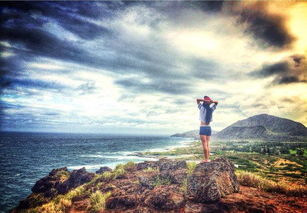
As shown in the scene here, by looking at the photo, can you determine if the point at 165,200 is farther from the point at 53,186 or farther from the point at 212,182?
the point at 53,186

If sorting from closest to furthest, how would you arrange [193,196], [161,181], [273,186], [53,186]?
[193,196] → [273,186] → [161,181] → [53,186]

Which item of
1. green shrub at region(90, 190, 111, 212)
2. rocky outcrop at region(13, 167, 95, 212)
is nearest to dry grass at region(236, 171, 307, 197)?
green shrub at region(90, 190, 111, 212)

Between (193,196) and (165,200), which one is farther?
(193,196)

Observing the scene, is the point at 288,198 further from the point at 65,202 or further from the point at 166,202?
the point at 65,202

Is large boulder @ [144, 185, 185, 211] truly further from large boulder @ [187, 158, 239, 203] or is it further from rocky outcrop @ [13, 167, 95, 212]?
rocky outcrop @ [13, 167, 95, 212]

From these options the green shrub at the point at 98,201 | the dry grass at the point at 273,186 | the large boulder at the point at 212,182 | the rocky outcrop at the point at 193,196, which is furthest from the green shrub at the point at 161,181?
the dry grass at the point at 273,186

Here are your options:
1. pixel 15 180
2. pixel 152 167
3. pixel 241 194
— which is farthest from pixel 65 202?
pixel 15 180

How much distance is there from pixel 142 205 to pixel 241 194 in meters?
4.75

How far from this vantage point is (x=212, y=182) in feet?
29.8

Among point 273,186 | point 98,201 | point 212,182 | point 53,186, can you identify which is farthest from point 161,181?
point 53,186

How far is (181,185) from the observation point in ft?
37.1

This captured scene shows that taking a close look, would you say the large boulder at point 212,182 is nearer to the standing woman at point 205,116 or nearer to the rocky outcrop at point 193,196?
the rocky outcrop at point 193,196

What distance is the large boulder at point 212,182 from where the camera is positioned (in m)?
8.84

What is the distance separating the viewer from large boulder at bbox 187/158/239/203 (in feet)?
29.0
